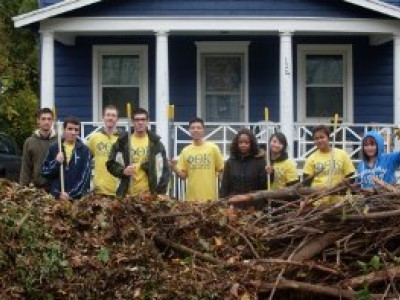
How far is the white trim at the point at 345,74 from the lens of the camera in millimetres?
17438

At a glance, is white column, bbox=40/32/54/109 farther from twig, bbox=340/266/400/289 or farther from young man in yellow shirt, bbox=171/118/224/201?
twig, bbox=340/266/400/289

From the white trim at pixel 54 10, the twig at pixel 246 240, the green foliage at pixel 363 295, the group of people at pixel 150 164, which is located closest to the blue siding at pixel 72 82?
the white trim at pixel 54 10

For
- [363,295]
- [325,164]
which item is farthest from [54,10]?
[363,295]

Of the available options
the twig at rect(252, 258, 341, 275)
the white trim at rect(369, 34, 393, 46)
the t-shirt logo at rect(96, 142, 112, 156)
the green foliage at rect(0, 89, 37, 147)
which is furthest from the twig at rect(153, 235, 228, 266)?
the green foliage at rect(0, 89, 37, 147)

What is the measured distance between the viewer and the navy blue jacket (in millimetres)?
9031

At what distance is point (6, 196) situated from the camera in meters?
6.41

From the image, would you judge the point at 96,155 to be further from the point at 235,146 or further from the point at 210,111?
the point at 210,111

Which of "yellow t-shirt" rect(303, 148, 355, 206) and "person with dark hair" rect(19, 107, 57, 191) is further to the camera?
"person with dark hair" rect(19, 107, 57, 191)

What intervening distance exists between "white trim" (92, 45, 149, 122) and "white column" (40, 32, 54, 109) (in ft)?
5.52

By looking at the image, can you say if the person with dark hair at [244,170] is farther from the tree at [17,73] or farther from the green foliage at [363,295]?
the tree at [17,73]

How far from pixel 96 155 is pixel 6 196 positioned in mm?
3447

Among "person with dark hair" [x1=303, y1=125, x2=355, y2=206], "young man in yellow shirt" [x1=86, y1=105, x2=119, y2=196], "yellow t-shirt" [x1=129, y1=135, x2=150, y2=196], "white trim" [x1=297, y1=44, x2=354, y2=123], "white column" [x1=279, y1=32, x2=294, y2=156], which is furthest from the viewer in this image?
"white trim" [x1=297, y1=44, x2=354, y2=123]

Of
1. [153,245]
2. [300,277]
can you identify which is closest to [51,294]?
[153,245]

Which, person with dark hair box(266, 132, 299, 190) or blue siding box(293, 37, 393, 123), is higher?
blue siding box(293, 37, 393, 123)
